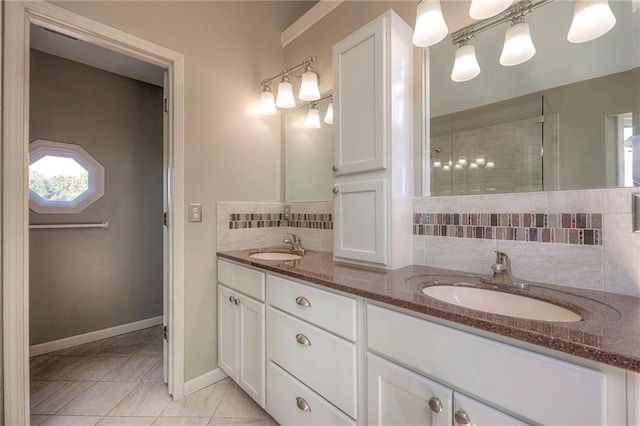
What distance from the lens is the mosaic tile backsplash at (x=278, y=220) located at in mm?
1917

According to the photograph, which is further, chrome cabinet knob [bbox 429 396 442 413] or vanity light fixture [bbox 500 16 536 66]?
vanity light fixture [bbox 500 16 536 66]

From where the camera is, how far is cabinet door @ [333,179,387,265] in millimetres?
1304

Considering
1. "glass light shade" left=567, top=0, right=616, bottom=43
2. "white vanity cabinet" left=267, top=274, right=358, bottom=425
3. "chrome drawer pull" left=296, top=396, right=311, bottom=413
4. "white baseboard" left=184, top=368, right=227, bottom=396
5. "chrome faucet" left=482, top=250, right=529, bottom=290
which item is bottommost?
"white baseboard" left=184, top=368, right=227, bottom=396

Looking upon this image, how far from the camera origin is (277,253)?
6.37 ft

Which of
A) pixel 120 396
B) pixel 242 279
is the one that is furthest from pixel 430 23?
Result: pixel 120 396

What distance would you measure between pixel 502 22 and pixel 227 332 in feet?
6.79

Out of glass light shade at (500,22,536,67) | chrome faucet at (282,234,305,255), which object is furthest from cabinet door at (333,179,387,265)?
glass light shade at (500,22,536,67)

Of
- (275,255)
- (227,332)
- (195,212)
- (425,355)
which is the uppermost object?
(195,212)

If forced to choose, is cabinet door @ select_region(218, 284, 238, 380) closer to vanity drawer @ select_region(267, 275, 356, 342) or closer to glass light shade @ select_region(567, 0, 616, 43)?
vanity drawer @ select_region(267, 275, 356, 342)

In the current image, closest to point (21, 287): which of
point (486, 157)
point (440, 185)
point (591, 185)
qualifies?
point (440, 185)

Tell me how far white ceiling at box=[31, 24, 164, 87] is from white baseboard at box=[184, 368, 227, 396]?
2424 mm

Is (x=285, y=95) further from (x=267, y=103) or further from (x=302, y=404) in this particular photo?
(x=302, y=404)

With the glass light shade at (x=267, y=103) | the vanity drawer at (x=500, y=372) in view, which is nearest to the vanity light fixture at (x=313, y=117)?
the glass light shade at (x=267, y=103)

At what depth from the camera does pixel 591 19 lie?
917 mm
